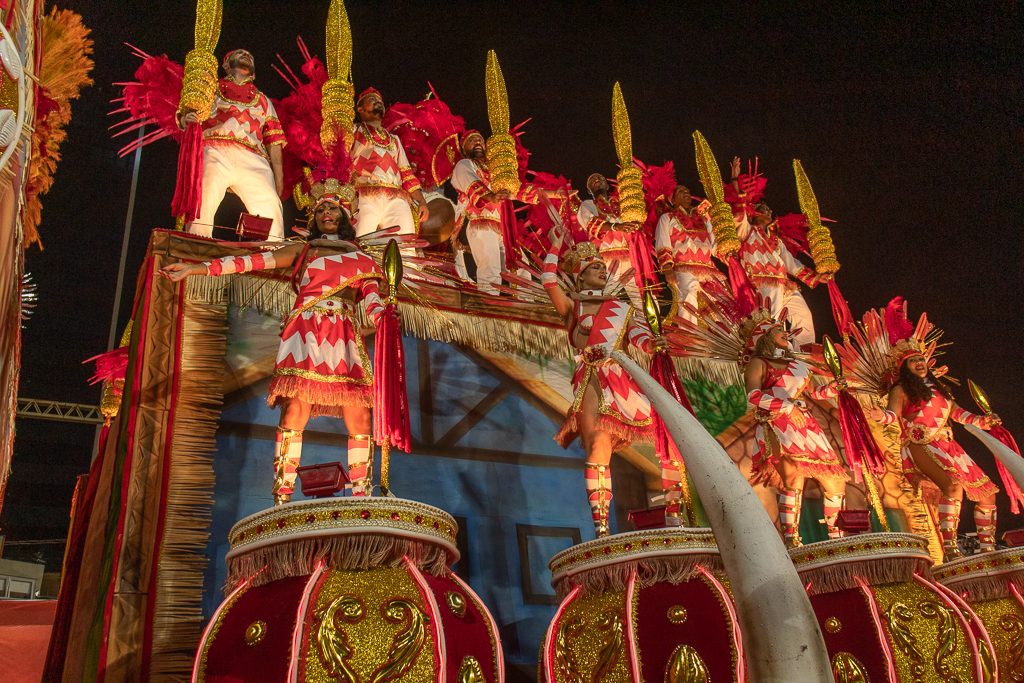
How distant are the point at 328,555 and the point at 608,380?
1.78m

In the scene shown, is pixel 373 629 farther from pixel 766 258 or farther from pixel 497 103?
pixel 766 258

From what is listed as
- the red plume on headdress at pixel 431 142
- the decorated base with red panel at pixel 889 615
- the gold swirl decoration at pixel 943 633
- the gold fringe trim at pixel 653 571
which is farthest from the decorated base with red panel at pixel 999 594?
the red plume on headdress at pixel 431 142

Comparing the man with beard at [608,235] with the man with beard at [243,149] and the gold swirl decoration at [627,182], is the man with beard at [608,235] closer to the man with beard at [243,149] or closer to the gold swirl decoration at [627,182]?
the gold swirl decoration at [627,182]

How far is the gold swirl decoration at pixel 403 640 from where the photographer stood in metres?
1.94

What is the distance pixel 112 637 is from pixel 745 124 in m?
6.89

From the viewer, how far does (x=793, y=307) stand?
21.2 feet

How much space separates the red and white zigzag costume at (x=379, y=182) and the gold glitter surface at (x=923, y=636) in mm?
3502

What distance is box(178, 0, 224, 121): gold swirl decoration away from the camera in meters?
4.23

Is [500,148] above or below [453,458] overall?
above

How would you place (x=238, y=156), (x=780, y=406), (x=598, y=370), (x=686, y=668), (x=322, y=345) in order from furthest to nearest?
1. (x=238, y=156)
2. (x=780, y=406)
3. (x=598, y=370)
4. (x=322, y=345)
5. (x=686, y=668)

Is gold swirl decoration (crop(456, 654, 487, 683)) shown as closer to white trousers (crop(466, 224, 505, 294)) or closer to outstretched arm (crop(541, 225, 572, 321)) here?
outstretched arm (crop(541, 225, 572, 321))

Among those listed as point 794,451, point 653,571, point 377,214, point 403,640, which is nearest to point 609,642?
point 653,571

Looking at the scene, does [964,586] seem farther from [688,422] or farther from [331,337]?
[688,422]

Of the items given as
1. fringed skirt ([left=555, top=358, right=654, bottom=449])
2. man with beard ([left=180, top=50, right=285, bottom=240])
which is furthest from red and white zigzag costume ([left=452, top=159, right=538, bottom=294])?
fringed skirt ([left=555, top=358, right=654, bottom=449])
